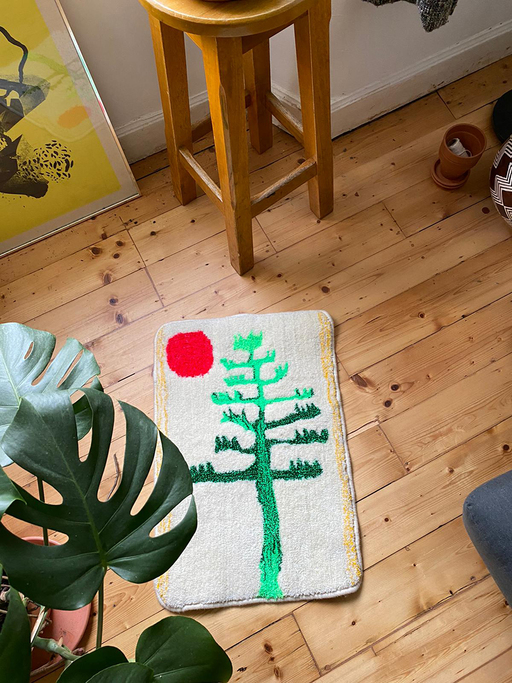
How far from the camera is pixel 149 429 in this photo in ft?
2.62

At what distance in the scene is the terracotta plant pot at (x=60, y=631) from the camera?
1.29 m

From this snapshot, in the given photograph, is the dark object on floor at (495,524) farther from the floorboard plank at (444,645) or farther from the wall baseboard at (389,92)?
the wall baseboard at (389,92)

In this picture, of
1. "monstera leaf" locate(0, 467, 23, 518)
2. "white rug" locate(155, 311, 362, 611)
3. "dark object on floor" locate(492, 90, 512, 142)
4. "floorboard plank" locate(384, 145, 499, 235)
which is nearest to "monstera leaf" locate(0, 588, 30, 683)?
"monstera leaf" locate(0, 467, 23, 518)

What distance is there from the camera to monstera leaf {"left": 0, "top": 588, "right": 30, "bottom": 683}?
723 millimetres

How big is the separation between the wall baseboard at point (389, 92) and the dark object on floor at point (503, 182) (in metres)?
0.46

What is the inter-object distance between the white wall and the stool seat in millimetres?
532

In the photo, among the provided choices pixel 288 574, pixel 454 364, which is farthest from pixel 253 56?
pixel 288 574

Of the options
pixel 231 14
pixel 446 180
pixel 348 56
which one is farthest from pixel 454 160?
pixel 231 14

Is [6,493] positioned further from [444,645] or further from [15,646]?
[444,645]

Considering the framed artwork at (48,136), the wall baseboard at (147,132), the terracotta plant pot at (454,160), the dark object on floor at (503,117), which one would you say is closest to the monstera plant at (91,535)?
the framed artwork at (48,136)

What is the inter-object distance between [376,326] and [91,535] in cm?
111

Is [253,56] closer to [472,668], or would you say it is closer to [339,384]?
[339,384]

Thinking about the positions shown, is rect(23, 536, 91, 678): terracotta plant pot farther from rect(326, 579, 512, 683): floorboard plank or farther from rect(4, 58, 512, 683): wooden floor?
rect(326, 579, 512, 683): floorboard plank

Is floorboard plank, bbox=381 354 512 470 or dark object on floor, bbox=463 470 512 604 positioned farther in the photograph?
floorboard plank, bbox=381 354 512 470
